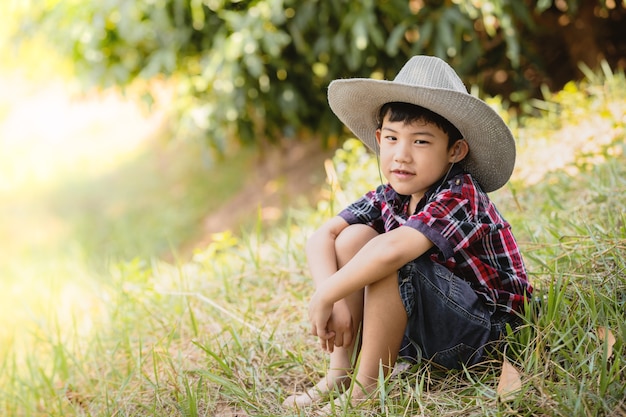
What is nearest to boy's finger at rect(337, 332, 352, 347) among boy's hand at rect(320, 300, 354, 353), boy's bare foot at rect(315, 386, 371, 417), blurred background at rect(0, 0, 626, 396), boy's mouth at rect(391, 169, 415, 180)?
boy's hand at rect(320, 300, 354, 353)

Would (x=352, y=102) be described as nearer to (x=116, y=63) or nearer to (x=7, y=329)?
(x=7, y=329)

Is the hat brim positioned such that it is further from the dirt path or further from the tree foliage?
the dirt path

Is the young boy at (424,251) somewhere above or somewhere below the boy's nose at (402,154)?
below

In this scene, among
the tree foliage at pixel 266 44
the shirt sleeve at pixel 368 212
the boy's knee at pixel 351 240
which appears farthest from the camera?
the tree foliage at pixel 266 44

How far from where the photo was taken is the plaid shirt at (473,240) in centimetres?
161

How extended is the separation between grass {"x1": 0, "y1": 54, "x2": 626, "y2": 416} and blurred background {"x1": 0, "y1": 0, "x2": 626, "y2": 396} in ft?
0.96

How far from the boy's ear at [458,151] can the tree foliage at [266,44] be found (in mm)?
2021

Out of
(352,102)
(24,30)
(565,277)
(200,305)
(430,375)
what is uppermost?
(24,30)

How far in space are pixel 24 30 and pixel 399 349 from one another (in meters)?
3.59

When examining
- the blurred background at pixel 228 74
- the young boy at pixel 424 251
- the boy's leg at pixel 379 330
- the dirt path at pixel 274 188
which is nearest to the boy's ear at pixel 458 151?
the young boy at pixel 424 251

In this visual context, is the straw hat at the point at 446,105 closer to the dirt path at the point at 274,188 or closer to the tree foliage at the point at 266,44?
the tree foliage at the point at 266,44

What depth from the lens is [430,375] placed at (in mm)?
1816

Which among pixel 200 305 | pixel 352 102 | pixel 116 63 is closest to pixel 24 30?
pixel 116 63

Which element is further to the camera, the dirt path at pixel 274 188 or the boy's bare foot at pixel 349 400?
the dirt path at pixel 274 188
